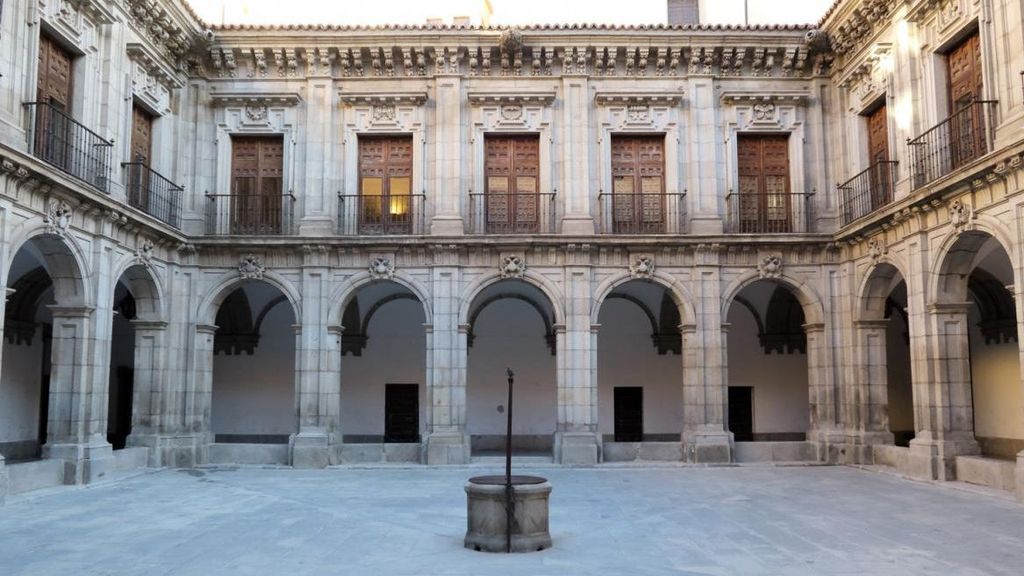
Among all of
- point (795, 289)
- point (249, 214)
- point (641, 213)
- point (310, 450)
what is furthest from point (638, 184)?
point (310, 450)

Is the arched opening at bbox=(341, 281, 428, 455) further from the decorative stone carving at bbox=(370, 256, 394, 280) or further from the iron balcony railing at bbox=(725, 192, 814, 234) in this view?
the iron balcony railing at bbox=(725, 192, 814, 234)

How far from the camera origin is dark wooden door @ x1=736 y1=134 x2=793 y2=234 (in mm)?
17031

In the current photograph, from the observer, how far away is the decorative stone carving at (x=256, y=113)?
1714 centimetres

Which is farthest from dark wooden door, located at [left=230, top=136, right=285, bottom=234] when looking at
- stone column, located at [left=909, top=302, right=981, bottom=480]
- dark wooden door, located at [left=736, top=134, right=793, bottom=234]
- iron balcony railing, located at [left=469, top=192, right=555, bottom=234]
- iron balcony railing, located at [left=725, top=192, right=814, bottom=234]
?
stone column, located at [left=909, top=302, right=981, bottom=480]

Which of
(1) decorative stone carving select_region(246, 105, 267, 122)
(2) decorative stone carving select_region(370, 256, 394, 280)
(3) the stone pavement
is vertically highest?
(1) decorative stone carving select_region(246, 105, 267, 122)

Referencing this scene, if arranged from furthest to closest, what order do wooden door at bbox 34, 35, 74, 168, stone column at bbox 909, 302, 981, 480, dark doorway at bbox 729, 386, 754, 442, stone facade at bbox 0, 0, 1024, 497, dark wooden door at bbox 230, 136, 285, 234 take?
dark doorway at bbox 729, 386, 754, 442
dark wooden door at bbox 230, 136, 285, 234
stone facade at bbox 0, 0, 1024, 497
stone column at bbox 909, 302, 981, 480
wooden door at bbox 34, 35, 74, 168

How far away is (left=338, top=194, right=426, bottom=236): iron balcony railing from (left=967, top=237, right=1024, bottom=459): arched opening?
36.6 feet

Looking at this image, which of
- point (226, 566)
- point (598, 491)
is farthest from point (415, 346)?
Result: point (226, 566)

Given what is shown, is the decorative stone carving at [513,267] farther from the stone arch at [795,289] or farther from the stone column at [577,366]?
the stone arch at [795,289]

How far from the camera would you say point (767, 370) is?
65.8 feet

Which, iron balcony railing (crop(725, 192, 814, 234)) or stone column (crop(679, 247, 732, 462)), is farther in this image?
iron balcony railing (crop(725, 192, 814, 234))

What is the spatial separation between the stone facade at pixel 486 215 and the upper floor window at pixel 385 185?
27 centimetres

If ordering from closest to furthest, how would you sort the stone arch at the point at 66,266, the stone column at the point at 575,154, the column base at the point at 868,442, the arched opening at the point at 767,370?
the stone arch at the point at 66,266
the column base at the point at 868,442
the stone column at the point at 575,154
the arched opening at the point at 767,370

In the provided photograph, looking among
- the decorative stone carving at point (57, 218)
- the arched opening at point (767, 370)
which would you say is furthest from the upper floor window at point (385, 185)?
the arched opening at point (767, 370)
